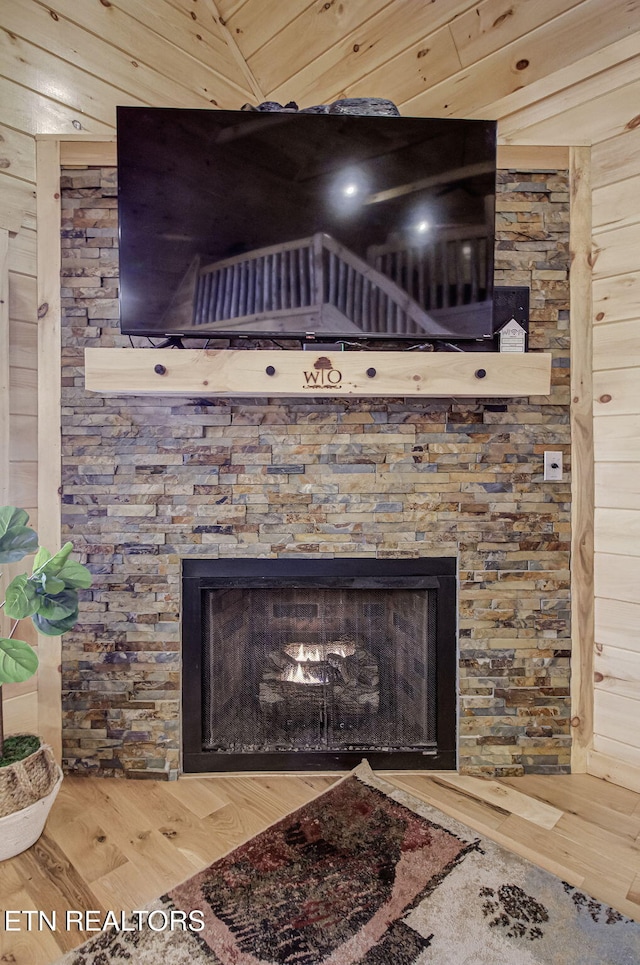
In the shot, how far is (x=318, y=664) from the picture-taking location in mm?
1760

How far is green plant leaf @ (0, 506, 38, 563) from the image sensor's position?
1.33 m

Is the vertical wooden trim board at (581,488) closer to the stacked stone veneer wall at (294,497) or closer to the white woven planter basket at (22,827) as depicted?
the stacked stone veneer wall at (294,497)

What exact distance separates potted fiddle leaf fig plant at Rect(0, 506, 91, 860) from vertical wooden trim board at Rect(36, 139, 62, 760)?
0.91 ft

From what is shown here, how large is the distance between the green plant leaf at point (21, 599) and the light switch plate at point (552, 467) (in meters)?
1.66

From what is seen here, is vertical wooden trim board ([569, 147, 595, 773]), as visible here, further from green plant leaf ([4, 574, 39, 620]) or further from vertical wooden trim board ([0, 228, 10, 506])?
vertical wooden trim board ([0, 228, 10, 506])

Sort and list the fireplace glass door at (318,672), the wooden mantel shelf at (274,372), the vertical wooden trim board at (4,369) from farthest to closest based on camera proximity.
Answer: the fireplace glass door at (318,672) < the vertical wooden trim board at (4,369) < the wooden mantel shelf at (274,372)

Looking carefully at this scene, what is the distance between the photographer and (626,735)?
1.67m

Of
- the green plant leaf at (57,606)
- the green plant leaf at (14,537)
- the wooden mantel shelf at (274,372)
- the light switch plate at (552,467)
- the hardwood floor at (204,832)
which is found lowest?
the hardwood floor at (204,832)

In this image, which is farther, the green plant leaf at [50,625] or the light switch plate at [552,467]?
the light switch plate at [552,467]

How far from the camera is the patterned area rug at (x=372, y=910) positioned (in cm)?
109

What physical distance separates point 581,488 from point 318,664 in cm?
113

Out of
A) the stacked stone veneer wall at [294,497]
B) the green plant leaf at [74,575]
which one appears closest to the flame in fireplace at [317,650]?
the stacked stone veneer wall at [294,497]

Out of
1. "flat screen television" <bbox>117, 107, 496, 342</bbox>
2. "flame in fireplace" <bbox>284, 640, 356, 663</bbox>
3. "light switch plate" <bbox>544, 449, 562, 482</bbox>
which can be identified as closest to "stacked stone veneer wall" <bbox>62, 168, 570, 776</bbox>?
"light switch plate" <bbox>544, 449, 562, 482</bbox>

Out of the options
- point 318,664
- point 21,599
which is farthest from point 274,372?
point 318,664
